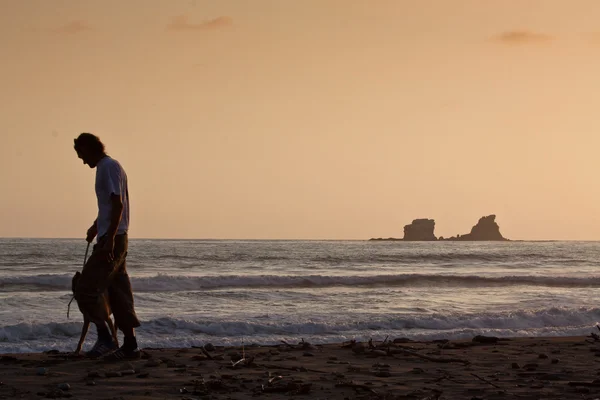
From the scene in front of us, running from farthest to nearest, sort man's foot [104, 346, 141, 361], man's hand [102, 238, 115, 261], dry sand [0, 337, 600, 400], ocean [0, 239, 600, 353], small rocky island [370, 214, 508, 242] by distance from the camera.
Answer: small rocky island [370, 214, 508, 242]
ocean [0, 239, 600, 353]
man's foot [104, 346, 141, 361]
man's hand [102, 238, 115, 261]
dry sand [0, 337, 600, 400]

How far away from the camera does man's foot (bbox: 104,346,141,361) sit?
7.38 m

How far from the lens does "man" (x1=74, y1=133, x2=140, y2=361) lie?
712 centimetres

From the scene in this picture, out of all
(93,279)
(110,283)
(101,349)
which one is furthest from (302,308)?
(93,279)

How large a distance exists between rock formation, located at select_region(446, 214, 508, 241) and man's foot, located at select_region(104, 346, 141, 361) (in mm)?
102997

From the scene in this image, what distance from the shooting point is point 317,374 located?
7.01 meters

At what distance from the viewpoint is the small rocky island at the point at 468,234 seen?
107 metres

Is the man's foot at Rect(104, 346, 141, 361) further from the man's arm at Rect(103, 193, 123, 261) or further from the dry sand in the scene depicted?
the man's arm at Rect(103, 193, 123, 261)

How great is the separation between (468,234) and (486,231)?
8.08ft

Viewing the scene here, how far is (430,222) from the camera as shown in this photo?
353 feet

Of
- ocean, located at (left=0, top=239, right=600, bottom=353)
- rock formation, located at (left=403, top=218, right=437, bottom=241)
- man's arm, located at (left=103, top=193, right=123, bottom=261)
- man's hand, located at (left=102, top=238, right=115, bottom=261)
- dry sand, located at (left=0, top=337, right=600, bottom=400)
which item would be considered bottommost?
ocean, located at (left=0, top=239, right=600, bottom=353)

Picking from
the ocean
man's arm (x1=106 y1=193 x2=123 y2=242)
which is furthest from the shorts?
the ocean

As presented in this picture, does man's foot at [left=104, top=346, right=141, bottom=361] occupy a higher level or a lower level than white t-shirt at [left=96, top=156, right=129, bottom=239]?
lower

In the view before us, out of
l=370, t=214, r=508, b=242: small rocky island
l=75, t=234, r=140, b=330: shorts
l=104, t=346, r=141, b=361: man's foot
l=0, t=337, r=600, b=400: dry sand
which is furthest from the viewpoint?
l=370, t=214, r=508, b=242: small rocky island

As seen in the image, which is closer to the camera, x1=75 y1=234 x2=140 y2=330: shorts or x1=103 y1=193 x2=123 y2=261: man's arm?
x1=103 y1=193 x2=123 y2=261: man's arm
